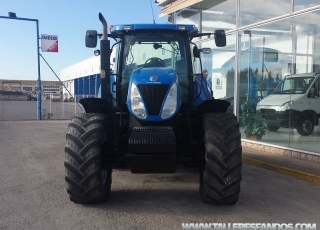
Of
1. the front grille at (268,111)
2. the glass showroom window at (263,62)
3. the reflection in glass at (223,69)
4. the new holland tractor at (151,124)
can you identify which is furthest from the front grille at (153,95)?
the reflection in glass at (223,69)

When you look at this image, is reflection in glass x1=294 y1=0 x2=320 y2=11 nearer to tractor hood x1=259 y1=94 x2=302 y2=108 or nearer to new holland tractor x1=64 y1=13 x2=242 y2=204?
tractor hood x1=259 y1=94 x2=302 y2=108

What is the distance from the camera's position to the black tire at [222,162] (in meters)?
4.56

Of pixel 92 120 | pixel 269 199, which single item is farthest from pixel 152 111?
pixel 269 199

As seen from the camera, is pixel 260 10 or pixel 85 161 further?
pixel 260 10

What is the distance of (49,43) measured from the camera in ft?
58.7

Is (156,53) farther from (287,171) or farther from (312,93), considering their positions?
(312,93)

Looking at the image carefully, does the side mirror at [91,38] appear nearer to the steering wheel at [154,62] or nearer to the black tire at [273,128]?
the steering wheel at [154,62]

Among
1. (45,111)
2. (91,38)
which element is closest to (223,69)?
(91,38)

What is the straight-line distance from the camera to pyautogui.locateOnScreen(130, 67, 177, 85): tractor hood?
4.91 m

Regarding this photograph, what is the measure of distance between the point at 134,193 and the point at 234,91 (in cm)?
628

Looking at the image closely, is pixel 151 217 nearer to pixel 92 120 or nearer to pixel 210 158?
pixel 210 158

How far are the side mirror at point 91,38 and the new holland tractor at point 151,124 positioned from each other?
0.02 meters

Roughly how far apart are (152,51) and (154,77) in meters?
1.15

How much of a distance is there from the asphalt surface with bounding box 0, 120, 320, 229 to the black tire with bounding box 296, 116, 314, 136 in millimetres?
1831
